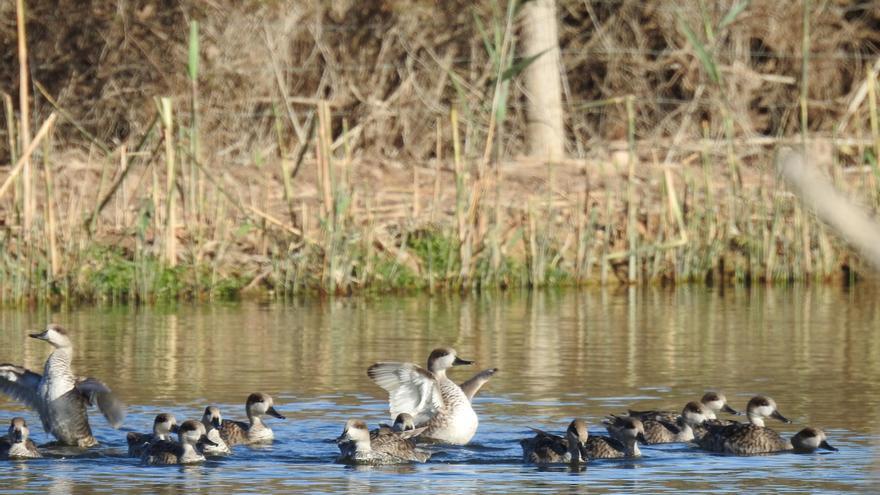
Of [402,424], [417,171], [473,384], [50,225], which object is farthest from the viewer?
[417,171]

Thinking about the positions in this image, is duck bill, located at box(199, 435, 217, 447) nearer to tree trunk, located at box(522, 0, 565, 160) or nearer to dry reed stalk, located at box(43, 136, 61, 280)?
dry reed stalk, located at box(43, 136, 61, 280)

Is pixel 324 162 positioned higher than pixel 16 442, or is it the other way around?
pixel 324 162

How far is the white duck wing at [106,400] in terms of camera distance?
8.05m

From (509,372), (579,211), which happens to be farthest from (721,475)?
(579,211)

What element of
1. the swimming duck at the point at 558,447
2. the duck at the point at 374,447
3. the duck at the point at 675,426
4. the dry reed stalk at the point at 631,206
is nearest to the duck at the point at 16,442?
the duck at the point at 374,447

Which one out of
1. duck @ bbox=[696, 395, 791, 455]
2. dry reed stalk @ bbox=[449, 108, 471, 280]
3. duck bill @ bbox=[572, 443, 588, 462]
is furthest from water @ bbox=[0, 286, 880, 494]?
dry reed stalk @ bbox=[449, 108, 471, 280]

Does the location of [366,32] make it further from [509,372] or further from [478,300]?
[509,372]

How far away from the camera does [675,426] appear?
323 inches

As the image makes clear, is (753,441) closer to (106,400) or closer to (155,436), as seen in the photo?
(155,436)

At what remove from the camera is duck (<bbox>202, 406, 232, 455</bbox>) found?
24.8ft

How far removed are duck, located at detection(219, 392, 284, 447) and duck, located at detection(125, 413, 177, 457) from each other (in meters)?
0.37

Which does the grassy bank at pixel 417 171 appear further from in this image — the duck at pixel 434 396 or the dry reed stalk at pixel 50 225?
the duck at pixel 434 396

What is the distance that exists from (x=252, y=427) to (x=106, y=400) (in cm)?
75

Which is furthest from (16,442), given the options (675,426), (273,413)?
(675,426)
